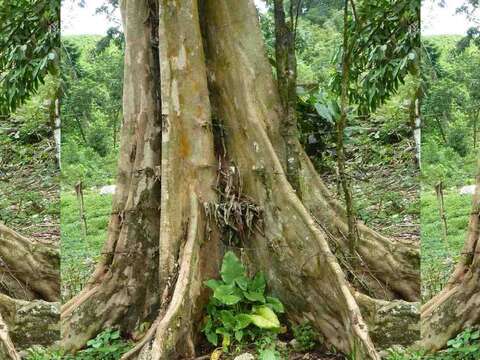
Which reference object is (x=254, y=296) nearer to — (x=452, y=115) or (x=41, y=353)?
(x=41, y=353)

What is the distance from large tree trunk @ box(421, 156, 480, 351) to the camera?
4.27 meters

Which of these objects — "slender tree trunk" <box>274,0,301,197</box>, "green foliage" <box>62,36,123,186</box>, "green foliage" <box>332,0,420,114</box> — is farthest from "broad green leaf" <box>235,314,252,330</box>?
"green foliage" <box>62,36,123,186</box>

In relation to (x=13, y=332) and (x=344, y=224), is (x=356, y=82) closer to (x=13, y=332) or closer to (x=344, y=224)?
(x=344, y=224)

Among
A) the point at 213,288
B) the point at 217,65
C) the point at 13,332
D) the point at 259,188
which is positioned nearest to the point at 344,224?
the point at 259,188

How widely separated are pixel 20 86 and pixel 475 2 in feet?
11.5

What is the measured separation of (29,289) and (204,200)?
1.81 m

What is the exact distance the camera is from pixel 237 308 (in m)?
4.11

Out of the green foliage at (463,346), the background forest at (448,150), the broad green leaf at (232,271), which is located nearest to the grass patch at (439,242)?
the background forest at (448,150)

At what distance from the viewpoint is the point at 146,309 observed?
446 centimetres

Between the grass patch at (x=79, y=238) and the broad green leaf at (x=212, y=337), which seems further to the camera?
the grass patch at (x=79, y=238)

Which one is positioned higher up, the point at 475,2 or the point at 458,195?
the point at 475,2

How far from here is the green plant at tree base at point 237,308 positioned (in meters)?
3.99

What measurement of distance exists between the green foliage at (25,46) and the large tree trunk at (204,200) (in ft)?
2.81

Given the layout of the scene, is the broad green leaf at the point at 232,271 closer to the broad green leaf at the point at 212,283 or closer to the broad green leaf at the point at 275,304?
the broad green leaf at the point at 212,283
